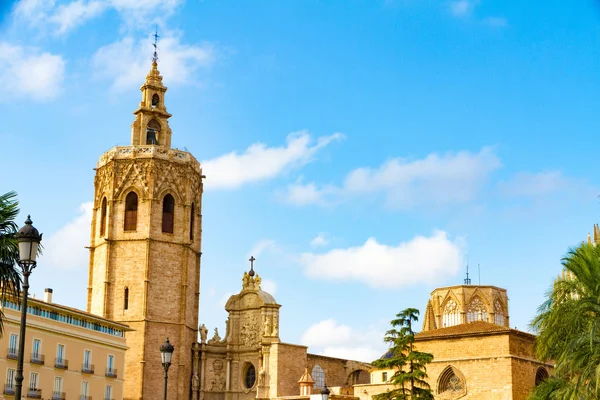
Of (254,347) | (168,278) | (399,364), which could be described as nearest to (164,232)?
(168,278)

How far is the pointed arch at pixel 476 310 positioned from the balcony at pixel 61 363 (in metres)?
41.7

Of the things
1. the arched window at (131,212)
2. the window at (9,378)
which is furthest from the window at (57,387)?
the arched window at (131,212)

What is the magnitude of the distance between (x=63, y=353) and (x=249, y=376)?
16.7 meters

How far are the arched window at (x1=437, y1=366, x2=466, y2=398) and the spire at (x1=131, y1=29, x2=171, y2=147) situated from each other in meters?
27.7

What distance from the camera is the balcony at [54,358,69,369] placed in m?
47.1

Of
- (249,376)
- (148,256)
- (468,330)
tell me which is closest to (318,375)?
(249,376)

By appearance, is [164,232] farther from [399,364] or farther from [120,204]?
[399,364]

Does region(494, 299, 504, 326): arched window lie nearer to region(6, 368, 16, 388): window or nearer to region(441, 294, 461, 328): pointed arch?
region(441, 294, 461, 328): pointed arch

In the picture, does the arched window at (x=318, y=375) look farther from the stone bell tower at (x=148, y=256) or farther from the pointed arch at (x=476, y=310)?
the pointed arch at (x=476, y=310)

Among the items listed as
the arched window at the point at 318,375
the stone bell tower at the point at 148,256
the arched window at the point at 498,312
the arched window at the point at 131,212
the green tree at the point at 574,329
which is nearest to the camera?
the green tree at the point at 574,329

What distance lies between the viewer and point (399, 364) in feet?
128

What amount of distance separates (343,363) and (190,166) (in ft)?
55.9

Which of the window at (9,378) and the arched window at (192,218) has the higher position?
the arched window at (192,218)

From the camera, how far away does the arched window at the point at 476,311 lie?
79812 millimetres
